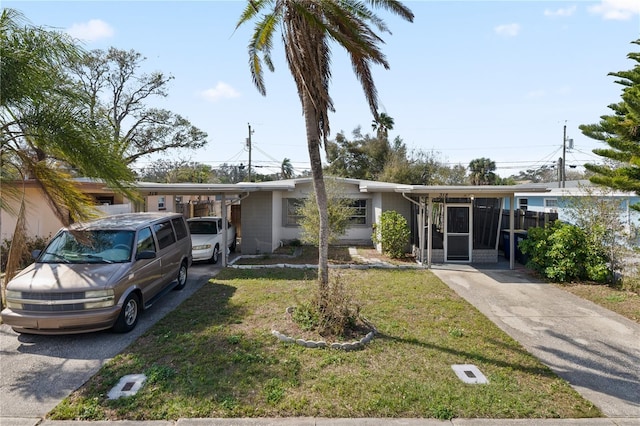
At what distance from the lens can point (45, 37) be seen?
5617 mm

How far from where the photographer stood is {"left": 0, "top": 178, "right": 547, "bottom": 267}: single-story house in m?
11.4

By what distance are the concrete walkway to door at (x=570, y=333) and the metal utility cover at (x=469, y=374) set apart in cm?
108

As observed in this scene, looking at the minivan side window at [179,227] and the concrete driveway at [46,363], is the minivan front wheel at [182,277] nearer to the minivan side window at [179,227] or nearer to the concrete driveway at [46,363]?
the minivan side window at [179,227]

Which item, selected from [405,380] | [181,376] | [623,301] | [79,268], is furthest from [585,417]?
[79,268]

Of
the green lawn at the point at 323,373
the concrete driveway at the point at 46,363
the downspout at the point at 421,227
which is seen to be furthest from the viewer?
the downspout at the point at 421,227

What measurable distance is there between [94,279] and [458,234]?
10.7 meters

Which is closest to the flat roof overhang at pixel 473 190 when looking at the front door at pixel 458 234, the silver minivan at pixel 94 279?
the front door at pixel 458 234

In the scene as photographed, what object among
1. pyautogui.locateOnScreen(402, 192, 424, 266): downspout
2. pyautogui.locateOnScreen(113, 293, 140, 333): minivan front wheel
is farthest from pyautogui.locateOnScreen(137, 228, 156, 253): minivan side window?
pyautogui.locateOnScreen(402, 192, 424, 266): downspout

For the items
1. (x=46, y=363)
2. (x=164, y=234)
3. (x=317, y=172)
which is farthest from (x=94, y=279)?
(x=317, y=172)

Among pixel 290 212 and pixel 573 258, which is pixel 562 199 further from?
pixel 290 212

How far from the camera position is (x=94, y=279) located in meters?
5.78

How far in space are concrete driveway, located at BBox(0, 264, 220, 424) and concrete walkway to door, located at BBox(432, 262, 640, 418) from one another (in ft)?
20.1

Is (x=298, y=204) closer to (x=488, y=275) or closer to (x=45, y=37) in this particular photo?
(x=488, y=275)

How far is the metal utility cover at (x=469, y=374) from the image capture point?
4.54m
